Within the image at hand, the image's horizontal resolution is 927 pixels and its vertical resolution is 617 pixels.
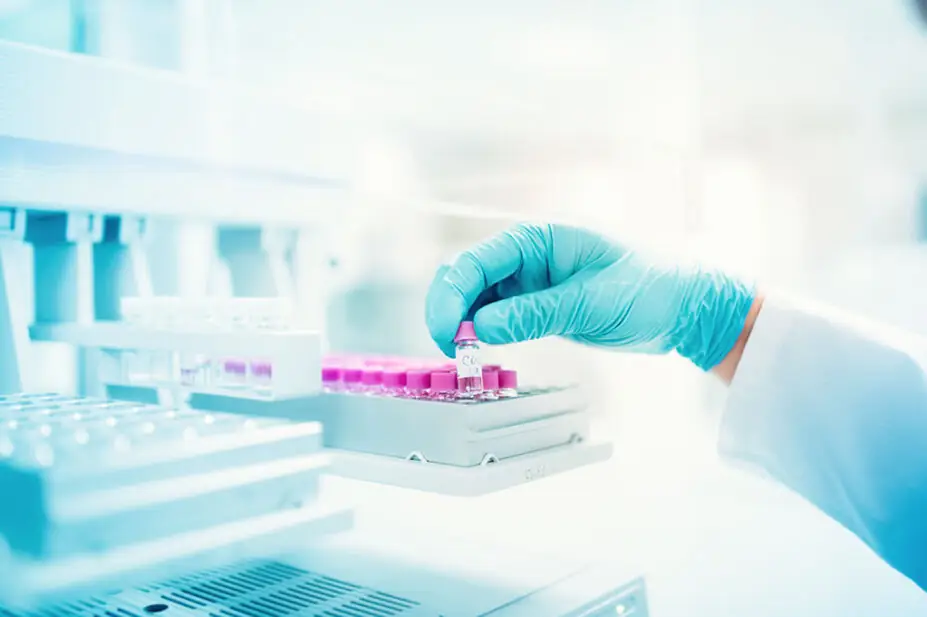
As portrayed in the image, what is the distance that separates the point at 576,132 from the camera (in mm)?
1958

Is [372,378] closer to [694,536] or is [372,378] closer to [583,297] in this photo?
[583,297]

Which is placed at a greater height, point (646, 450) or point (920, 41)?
point (920, 41)

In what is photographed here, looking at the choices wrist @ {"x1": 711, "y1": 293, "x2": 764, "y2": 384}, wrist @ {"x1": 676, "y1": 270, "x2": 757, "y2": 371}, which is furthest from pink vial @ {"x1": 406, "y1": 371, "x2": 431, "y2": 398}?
wrist @ {"x1": 711, "y1": 293, "x2": 764, "y2": 384}

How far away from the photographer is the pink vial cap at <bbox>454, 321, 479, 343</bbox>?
2.87 ft

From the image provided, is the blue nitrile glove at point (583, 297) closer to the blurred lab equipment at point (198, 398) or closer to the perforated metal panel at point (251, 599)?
the blurred lab equipment at point (198, 398)

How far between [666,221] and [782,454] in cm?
79

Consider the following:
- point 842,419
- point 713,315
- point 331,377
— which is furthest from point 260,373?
point 842,419

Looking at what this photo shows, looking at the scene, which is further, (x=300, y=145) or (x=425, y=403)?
(x=300, y=145)

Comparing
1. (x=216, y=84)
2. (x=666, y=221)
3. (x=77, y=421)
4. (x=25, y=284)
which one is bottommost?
(x=77, y=421)

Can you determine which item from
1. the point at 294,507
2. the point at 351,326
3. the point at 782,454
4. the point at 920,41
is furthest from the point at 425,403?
the point at 351,326

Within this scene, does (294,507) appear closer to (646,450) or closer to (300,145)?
(300,145)

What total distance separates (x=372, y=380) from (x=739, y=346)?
24.7 inches

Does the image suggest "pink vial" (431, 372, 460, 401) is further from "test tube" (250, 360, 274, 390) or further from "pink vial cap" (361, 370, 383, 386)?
"test tube" (250, 360, 274, 390)

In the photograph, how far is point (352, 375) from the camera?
3.10 feet
